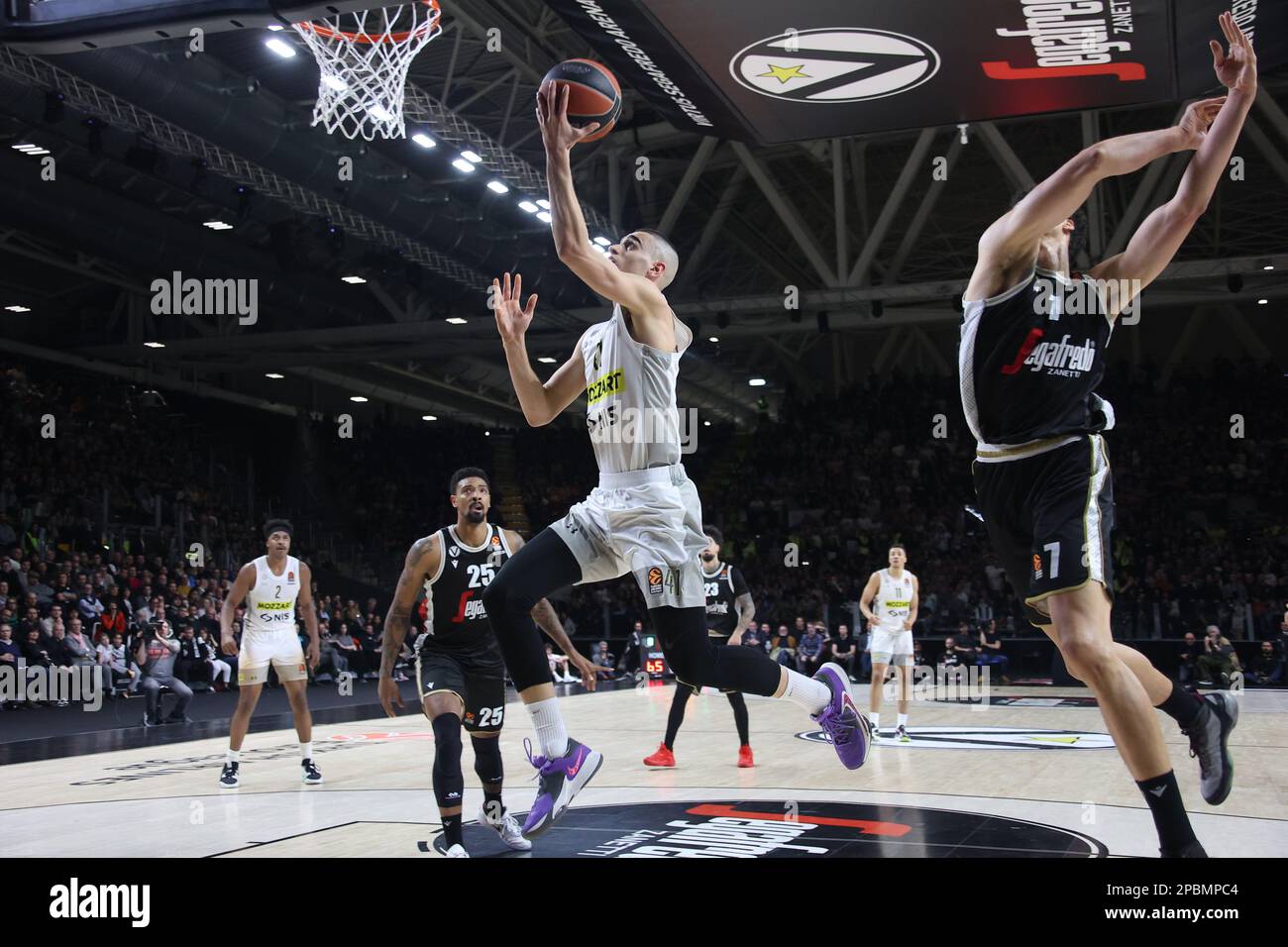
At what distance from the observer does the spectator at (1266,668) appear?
646 inches

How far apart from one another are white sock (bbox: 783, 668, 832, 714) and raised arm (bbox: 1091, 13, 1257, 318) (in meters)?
1.77

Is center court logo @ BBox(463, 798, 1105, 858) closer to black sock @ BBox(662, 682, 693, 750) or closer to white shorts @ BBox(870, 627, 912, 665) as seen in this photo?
black sock @ BBox(662, 682, 693, 750)

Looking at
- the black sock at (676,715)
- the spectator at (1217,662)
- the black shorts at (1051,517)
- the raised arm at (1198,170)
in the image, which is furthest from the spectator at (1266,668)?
the black shorts at (1051,517)

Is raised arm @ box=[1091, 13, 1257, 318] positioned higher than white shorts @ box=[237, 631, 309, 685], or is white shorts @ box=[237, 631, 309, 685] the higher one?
raised arm @ box=[1091, 13, 1257, 318]

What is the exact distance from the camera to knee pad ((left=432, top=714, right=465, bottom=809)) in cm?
497

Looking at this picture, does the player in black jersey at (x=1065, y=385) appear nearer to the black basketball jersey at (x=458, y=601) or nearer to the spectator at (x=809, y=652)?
the black basketball jersey at (x=458, y=601)

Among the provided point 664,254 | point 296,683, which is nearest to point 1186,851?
point 664,254

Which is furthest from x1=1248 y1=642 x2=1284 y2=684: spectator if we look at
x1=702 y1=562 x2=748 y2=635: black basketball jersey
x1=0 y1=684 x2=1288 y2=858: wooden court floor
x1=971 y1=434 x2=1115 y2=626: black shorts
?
x1=971 y1=434 x2=1115 y2=626: black shorts

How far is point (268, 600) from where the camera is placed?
→ 823cm

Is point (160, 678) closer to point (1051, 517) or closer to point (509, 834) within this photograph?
point (509, 834)

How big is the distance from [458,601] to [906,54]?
5129mm

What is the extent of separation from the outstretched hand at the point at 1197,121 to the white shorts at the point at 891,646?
7086mm

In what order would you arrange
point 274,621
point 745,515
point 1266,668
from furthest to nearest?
1. point 745,515
2. point 1266,668
3. point 274,621
